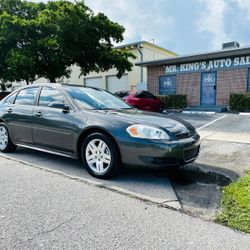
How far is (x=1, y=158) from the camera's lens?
5797mm

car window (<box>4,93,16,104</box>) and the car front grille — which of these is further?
car window (<box>4,93,16,104</box>)

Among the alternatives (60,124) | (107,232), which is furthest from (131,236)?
(60,124)

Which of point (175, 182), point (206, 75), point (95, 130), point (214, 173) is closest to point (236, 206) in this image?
point (175, 182)

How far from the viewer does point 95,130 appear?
4.57 m

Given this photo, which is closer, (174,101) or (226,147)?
(226,147)

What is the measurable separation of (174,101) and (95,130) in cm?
1361

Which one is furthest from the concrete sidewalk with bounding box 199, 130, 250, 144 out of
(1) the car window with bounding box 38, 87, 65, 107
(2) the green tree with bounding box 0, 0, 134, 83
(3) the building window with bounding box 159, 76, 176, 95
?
(3) the building window with bounding box 159, 76, 176, 95

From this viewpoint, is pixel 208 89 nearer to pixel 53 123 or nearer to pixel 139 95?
pixel 139 95

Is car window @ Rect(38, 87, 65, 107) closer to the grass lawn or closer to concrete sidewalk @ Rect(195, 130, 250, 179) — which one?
concrete sidewalk @ Rect(195, 130, 250, 179)

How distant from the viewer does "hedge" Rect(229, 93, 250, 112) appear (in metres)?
14.6

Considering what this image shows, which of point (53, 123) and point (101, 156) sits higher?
point (53, 123)

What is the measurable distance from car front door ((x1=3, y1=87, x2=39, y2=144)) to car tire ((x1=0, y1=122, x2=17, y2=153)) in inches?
8.0

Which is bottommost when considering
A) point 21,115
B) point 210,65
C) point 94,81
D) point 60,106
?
point 21,115

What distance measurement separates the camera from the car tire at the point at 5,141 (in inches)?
242
